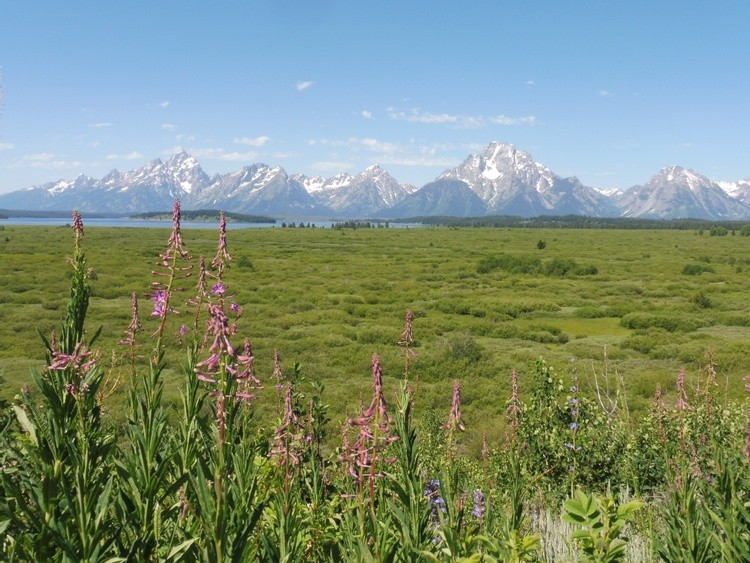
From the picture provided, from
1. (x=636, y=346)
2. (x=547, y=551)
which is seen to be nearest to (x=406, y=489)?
(x=547, y=551)

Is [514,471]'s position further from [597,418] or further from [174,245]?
[597,418]

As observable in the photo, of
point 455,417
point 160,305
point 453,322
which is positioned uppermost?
point 160,305

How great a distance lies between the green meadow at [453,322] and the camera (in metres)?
16.2

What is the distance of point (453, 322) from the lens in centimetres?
2605

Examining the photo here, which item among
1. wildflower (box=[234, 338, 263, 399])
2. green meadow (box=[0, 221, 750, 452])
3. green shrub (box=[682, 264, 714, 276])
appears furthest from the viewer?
green shrub (box=[682, 264, 714, 276])

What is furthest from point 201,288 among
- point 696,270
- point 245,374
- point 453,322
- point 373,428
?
point 696,270

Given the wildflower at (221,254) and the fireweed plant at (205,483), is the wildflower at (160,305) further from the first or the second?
the wildflower at (221,254)

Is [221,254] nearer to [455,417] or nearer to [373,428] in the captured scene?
[373,428]

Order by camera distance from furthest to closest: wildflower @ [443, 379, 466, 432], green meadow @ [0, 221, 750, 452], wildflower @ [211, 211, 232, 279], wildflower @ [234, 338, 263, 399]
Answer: green meadow @ [0, 221, 750, 452], wildflower @ [443, 379, 466, 432], wildflower @ [211, 211, 232, 279], wildflower @ [234, 338, 263, 399]

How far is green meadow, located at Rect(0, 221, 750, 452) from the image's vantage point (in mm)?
16188

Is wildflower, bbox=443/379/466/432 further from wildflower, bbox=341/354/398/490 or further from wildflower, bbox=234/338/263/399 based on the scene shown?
wildflower, bbox=234/338/263/399

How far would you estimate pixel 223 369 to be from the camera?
1.38 meters

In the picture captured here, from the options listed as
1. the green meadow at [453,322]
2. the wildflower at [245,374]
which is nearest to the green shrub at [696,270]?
the green meadow at [453,322]

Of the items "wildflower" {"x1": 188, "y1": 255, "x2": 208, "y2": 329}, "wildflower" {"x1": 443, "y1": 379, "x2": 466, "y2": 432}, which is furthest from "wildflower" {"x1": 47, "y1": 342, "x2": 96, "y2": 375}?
"wildflower" {"x1": 443, "y1": 379, "x2": 466, "y2": 432}
